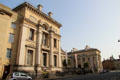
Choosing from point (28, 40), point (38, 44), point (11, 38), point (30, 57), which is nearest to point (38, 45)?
point (38, 44)

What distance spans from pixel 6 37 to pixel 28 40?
→ 5214 millimetres

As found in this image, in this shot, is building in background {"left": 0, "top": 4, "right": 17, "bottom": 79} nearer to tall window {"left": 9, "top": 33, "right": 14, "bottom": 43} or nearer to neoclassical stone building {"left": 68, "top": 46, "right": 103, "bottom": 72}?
tall window {"left": 9, "top": 33, "right": 14, "bottom": 43}

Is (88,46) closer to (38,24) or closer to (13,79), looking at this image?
(38,24)

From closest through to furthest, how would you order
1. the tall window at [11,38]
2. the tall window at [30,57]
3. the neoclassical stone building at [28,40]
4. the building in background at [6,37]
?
the building in background at [6,37] < the neoclassical stone building at [28,40] < the tall window at [11,38] < the tall window at [30,57]

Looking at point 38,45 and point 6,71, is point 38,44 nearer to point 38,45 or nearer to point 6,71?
point 38,45

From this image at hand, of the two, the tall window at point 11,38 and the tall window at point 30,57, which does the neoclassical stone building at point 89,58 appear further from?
the tall window at point 11,38

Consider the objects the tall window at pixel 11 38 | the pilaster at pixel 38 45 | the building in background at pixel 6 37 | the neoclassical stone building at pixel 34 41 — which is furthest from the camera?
the pilaster at pixel 38 45

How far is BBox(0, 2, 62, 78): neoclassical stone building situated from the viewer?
894 inches

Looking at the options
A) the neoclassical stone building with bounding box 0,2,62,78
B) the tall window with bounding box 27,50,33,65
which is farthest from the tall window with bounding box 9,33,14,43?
the tall window with bounding box 27,50,33,65

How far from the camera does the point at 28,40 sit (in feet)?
85.9

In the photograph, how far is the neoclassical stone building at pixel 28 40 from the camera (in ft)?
74.5

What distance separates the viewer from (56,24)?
3784cm

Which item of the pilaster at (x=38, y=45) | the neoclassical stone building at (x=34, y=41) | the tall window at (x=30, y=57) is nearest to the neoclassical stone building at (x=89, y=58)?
the neoclassical stone building at (x=34, y=41)

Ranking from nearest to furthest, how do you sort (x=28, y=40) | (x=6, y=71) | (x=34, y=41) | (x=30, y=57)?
(x=6, y=71) → (x=28, y=40) → (x=30, y=57) → (x=34, y=41)
